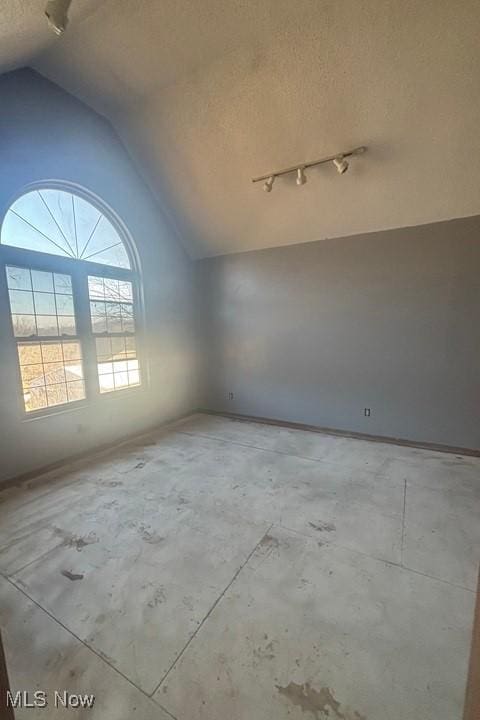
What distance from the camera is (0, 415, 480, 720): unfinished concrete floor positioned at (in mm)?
1188

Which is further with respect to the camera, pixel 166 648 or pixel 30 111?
pixel 30 111

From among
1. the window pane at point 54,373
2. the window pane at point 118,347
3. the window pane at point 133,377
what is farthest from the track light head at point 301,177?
the window pane at point 54,373

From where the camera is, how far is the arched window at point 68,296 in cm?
294

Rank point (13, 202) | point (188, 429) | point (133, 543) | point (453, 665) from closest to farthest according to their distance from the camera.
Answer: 1. point (453, 665)
2. point (133, 543)
3. point (13, 202)
4. point (188, 429)

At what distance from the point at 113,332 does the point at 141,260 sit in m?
1.15

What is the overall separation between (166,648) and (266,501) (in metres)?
1.31

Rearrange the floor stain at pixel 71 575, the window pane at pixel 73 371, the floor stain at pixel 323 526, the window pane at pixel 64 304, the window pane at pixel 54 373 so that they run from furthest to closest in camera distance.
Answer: the window pane at pixel 73 371, the window pane at pixel 64 304, the window pane at pixel 54 373, the floor stain at pixel 323 526, the floor stain at pixel 71 575

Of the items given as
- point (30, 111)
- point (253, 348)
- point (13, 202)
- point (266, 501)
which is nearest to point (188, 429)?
point (253, 348)

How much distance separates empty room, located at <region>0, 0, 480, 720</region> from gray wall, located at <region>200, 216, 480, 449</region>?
0.10 ft

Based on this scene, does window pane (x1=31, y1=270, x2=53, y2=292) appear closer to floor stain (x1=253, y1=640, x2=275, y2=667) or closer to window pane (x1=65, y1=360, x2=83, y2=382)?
window pane (x1=65, y1=360, x2=83, y2=382)

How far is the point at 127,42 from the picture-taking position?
2.54 m

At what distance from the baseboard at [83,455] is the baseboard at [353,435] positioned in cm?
109

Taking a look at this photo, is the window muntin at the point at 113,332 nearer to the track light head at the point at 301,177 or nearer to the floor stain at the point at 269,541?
the track light head at the point at 301,177

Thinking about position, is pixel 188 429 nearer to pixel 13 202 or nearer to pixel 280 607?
pixel 280 607
